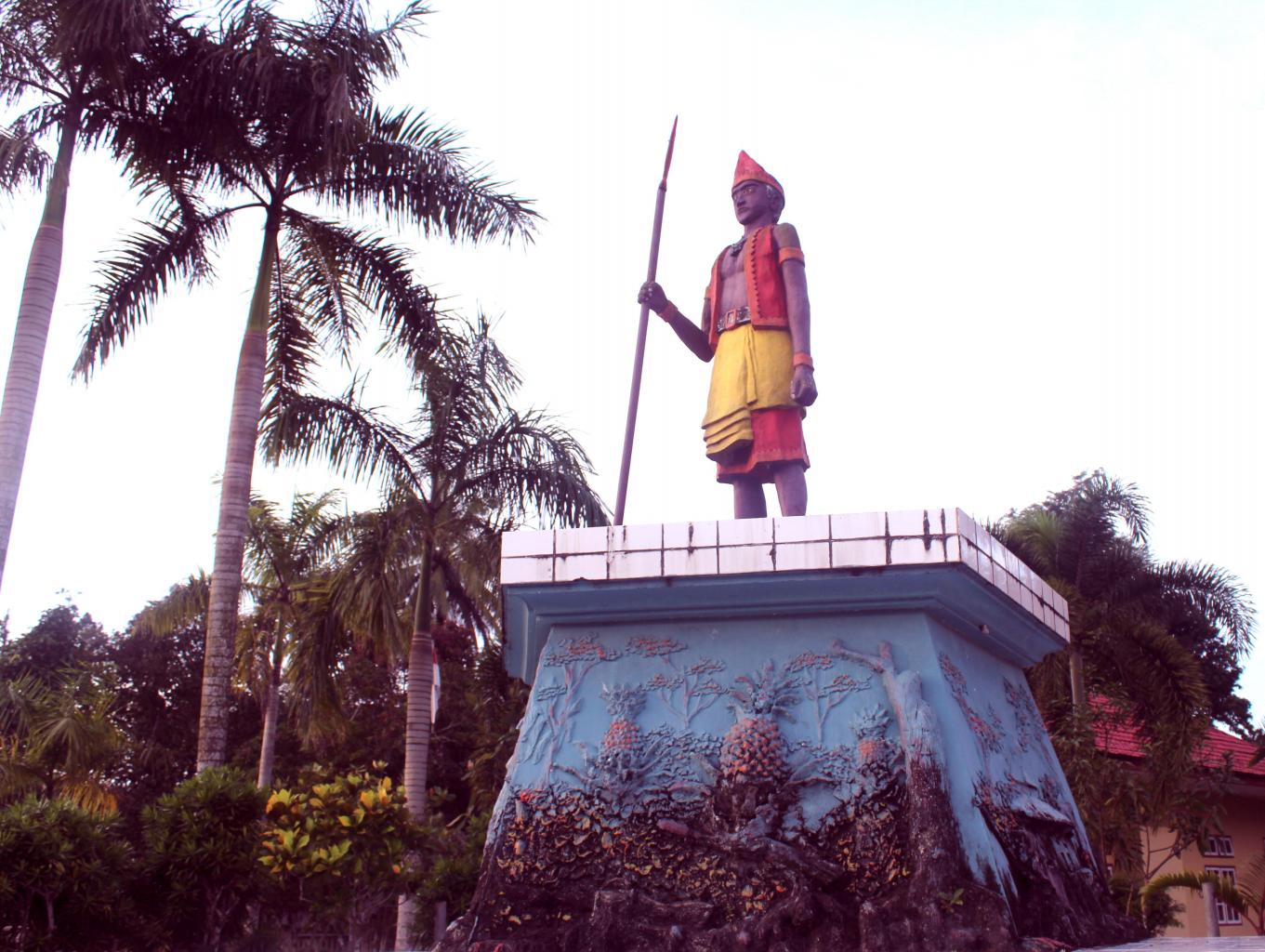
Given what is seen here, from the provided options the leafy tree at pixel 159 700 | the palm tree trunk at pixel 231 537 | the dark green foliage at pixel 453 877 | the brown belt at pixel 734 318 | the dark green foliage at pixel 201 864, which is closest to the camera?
the brown belt at pixel 734 318

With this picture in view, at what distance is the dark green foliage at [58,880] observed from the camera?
5.98 m

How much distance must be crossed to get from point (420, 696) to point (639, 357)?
850 cm

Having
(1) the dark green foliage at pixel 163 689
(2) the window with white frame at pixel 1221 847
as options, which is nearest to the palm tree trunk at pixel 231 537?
(1) the dark green foliage at pixel 163 689

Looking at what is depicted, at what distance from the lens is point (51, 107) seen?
9930 mm

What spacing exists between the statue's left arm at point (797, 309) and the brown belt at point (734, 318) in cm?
20

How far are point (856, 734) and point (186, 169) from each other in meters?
8.32

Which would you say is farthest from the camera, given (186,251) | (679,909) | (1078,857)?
(186,251)

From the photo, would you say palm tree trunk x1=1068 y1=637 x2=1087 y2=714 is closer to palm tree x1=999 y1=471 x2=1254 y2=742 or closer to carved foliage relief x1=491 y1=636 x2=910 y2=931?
palm tree x1=999 y1=471 x2=1254 y2=742

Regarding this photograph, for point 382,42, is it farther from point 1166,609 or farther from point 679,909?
point 1166,609

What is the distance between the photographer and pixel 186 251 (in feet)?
36.2

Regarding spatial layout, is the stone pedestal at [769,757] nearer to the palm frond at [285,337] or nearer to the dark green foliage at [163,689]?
the palm frond at [285,337]

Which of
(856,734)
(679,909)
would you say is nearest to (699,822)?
(679,909)

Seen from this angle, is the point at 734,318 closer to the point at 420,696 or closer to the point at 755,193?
the point at 755,193

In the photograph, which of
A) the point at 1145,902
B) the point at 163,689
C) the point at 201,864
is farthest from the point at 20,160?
the point at 163,689
